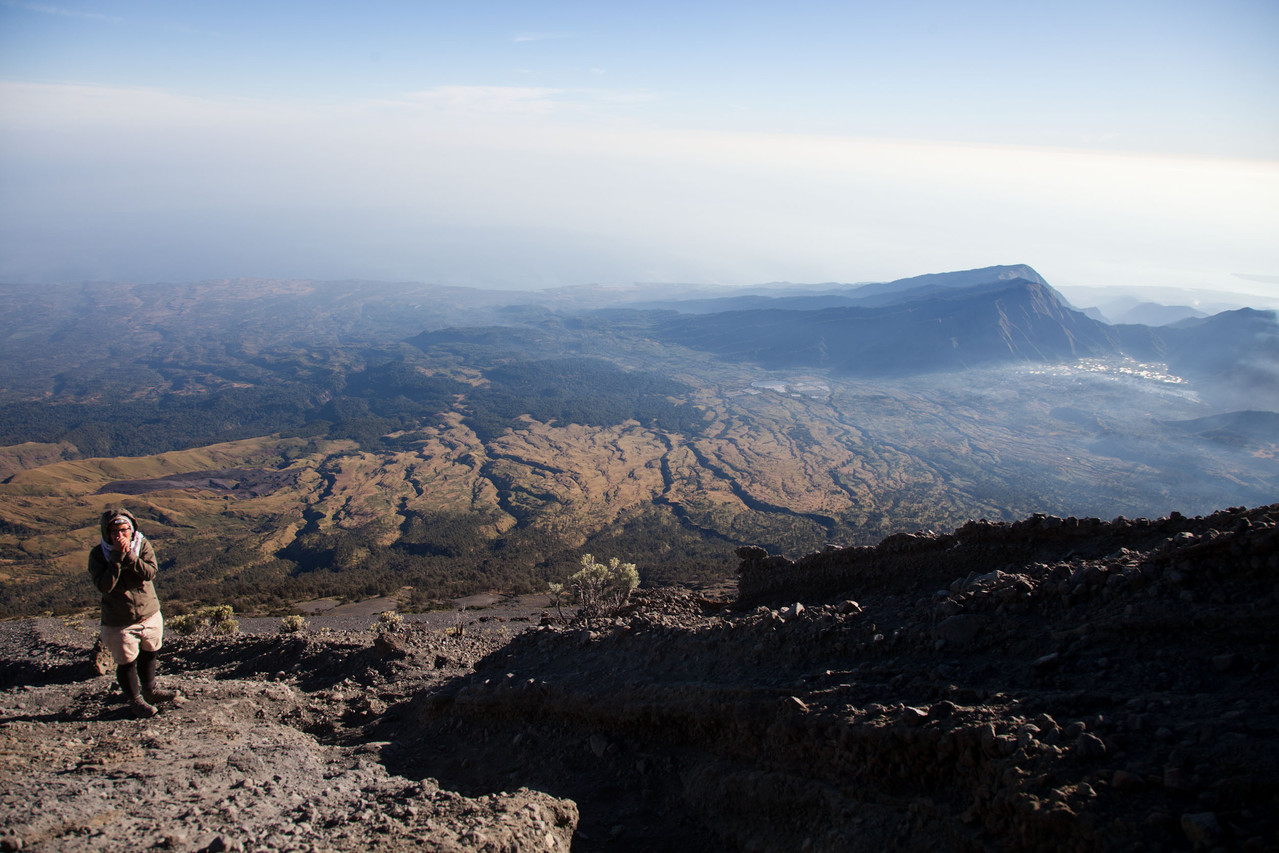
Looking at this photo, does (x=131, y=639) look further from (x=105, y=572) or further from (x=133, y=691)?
(x=105, y=572)

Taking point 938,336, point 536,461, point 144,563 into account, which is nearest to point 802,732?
point 144,563

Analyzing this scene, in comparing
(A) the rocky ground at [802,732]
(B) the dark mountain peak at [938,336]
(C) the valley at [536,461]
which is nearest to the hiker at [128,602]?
(A) the rocky ground at [802,732]

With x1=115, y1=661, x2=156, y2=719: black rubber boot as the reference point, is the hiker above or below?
above

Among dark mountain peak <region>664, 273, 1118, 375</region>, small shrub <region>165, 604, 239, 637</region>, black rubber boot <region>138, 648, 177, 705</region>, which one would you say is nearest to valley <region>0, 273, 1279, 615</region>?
dark mountain peak <region>664, 273, 1118, 375</region>

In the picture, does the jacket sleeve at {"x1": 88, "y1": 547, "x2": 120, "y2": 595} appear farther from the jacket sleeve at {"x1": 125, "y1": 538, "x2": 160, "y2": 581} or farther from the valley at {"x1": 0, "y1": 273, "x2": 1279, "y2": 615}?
the valley at {"x1": 0, "y1": 273, "x2": 1279, "y2": 615}

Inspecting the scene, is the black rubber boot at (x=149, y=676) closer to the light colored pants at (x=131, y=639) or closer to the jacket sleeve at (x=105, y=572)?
the light colored pants at (x=131, y=639)

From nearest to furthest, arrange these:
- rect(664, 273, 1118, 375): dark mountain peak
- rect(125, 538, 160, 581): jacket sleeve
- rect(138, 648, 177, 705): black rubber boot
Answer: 1. rect(125, 538, 160, 581): jacket sleeve
2. rect(138, 648, 177, 705): black rubber boot
3. rect(664, 273, 1118, 375): dark mountain peak

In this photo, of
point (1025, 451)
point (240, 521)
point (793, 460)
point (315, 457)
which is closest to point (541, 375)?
point (315, 457)

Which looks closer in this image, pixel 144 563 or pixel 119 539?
pixel 119 539
